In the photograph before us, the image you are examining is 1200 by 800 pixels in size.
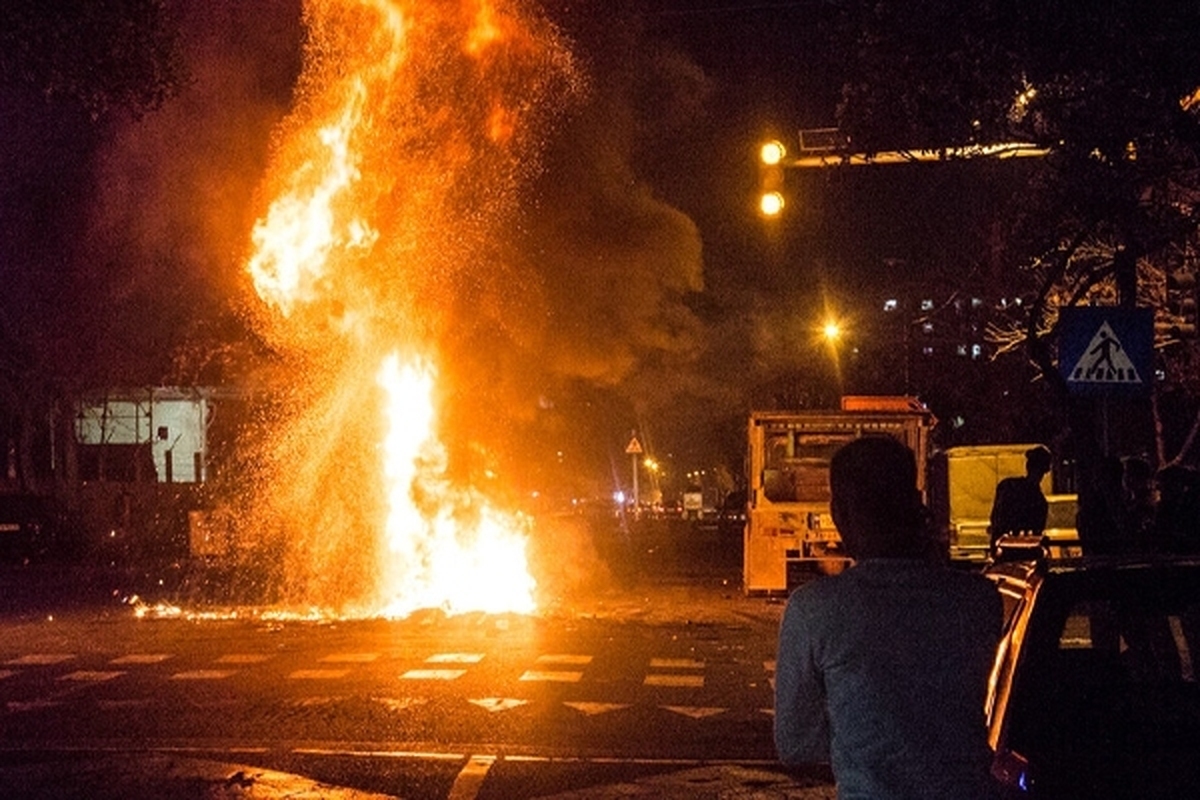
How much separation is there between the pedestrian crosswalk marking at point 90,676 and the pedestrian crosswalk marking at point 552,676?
3788 mm

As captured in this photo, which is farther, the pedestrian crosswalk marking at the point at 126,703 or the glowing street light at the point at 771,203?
the glowing street light at the point at 771,203

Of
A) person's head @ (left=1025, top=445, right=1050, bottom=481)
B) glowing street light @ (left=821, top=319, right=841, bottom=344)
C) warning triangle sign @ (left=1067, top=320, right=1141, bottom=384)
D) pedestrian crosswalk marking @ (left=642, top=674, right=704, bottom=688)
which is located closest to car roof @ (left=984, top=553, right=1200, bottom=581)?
warning triangle sign @ (left=1067, top=320, right=1141, bottom=384)

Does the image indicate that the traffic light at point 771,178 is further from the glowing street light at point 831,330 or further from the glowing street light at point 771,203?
the glowing street light at point 831,330

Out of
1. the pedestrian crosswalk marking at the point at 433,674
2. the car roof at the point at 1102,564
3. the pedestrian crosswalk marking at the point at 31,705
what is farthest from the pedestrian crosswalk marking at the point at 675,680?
the car roof at the point at 1102,564

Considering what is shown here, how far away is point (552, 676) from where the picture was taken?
1239cm

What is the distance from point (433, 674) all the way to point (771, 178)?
5.73 meters

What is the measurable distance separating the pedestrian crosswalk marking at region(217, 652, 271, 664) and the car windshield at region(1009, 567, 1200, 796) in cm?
1097

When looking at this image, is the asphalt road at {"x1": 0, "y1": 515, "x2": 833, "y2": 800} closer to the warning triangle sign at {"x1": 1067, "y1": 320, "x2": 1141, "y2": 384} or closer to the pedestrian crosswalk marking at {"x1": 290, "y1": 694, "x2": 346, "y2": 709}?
the pedestrian crosswalk marking at {"x1": 290, "y1": 694, "x2": 346, "y2": 709}

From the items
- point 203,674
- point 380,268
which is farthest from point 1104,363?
point 380,268

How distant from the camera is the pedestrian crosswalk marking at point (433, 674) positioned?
40.4 ft

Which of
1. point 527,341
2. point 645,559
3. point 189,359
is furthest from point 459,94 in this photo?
point 189,359

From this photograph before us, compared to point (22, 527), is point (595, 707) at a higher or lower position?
lower

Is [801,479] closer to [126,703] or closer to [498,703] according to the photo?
[498,703]

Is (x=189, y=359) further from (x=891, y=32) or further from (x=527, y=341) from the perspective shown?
(x=891, y=32)
